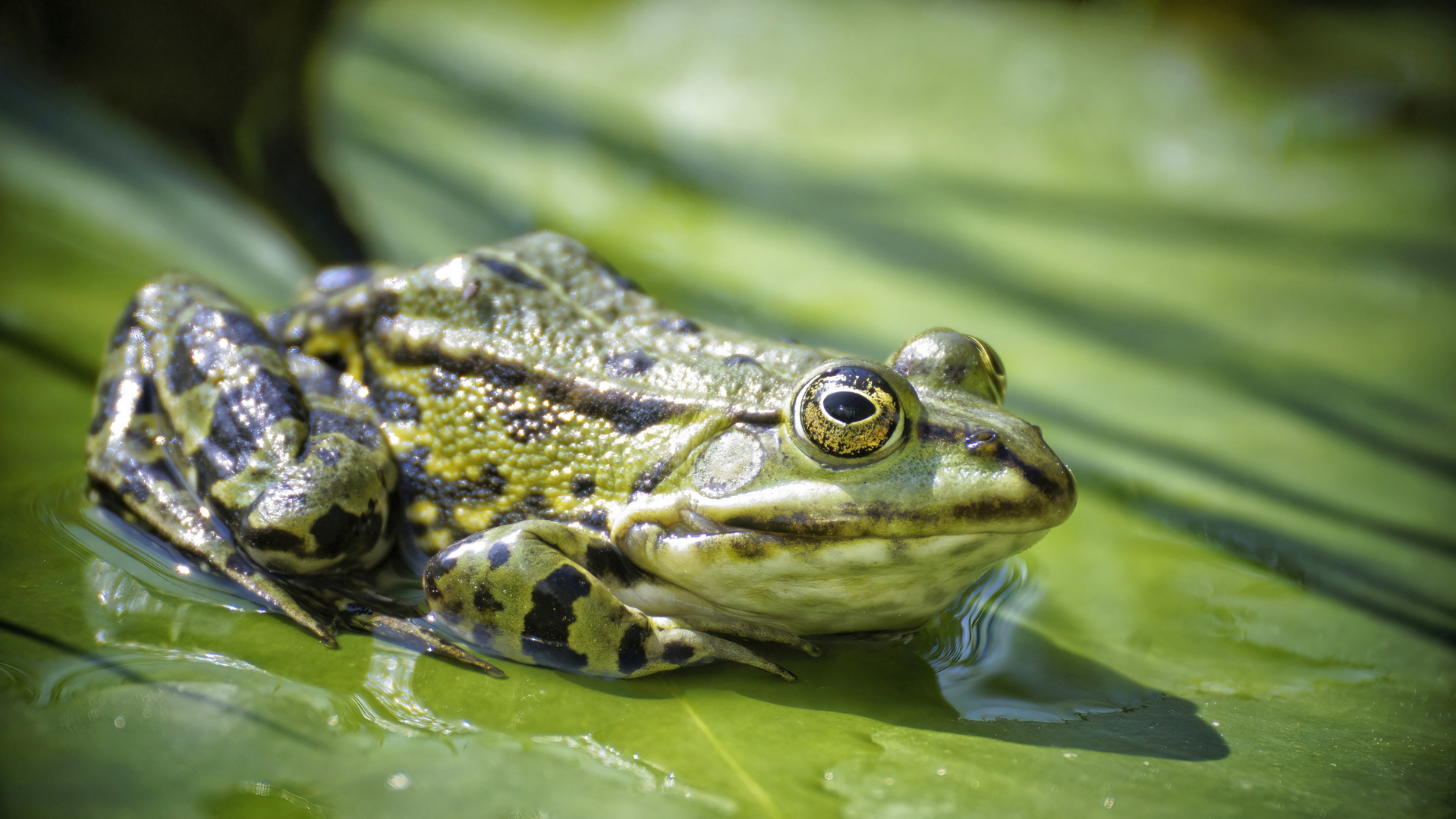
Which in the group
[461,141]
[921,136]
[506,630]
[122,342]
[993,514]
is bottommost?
[506,630]

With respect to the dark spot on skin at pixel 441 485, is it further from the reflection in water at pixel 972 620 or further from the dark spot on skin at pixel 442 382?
the reflection in water at pixel 972 620

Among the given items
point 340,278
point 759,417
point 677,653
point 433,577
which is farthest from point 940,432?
point 340,278

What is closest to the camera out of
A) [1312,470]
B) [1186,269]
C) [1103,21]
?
[1312,470]

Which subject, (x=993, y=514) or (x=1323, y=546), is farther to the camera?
(x=1323, y=546)

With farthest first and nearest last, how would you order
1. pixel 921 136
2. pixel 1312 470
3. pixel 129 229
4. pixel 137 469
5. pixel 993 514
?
pixel 921 136 < pixel 129 229 < pixel 1312 470 < pixel 137 469 < pixel 993 514

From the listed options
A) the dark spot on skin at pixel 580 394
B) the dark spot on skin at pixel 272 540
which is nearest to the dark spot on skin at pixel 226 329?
the dark spot on skin at pixel 580 394

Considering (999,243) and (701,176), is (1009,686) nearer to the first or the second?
(999,243)

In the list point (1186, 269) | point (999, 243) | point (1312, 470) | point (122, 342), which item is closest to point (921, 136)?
point (999, 243)

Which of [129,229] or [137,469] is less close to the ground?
Result: [129,229]

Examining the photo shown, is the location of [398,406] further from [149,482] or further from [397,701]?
[397,701]
